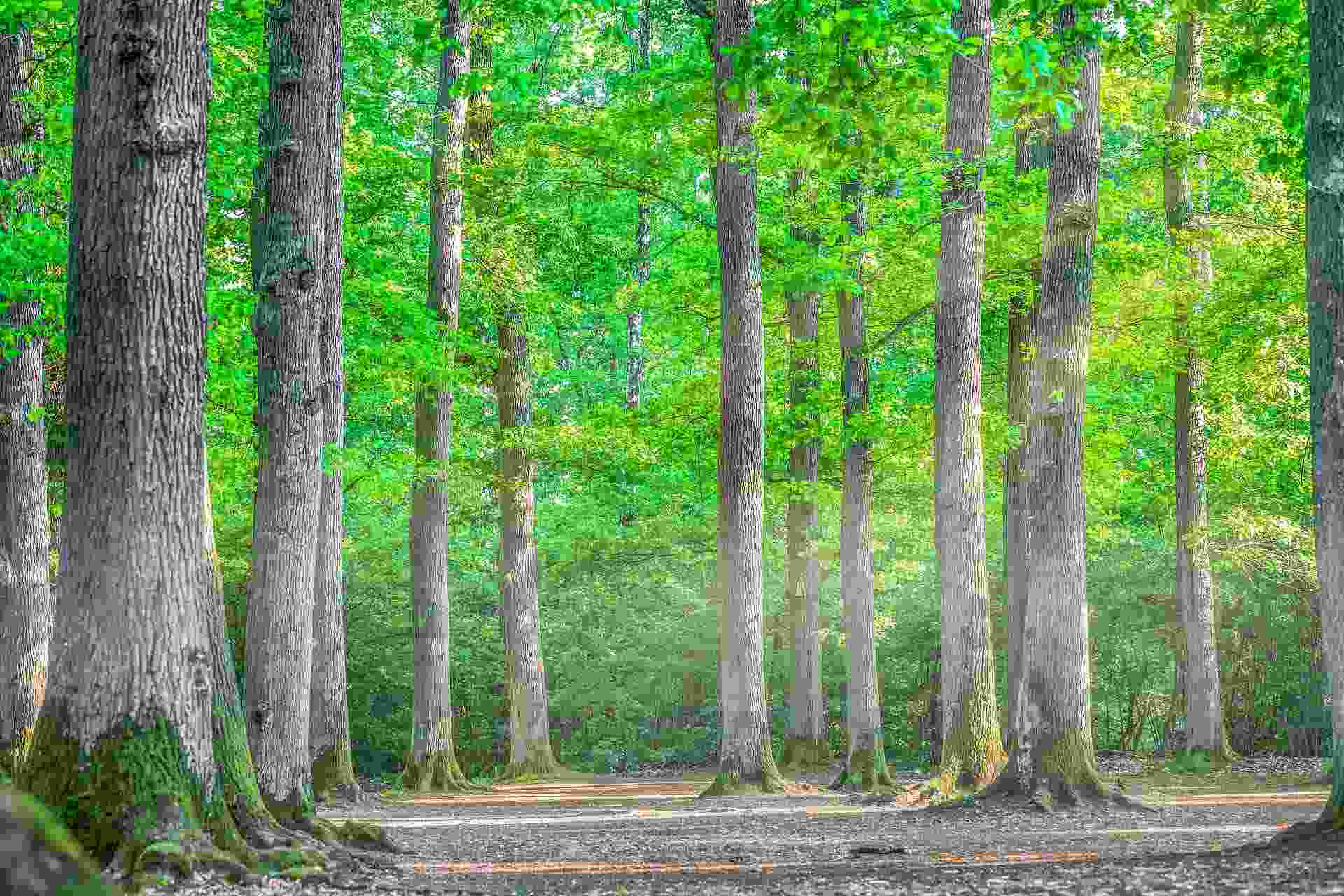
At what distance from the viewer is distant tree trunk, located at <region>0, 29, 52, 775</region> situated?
14203mm

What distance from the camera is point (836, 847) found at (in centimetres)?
975

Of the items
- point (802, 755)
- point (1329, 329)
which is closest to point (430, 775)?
point (802, 755)

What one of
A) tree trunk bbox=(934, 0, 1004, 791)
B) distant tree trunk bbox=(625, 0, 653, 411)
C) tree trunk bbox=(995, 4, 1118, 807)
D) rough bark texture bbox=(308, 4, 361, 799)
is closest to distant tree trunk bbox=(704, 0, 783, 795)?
tree trunk bbox=(934, 0, 1004, 791)

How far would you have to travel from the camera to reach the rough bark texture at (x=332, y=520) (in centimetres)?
1216

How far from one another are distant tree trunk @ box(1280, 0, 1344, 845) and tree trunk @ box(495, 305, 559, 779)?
17.9m

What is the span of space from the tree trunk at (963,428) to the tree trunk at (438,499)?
7777mm

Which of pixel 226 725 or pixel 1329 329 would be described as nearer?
pixel 1329 329

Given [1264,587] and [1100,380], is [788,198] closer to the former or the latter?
[1100,380]

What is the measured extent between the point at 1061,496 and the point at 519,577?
13.3 meters

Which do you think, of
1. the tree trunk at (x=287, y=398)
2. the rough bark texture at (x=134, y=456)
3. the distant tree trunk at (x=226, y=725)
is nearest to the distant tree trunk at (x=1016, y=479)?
the tree trunk at (x=287, y=398)

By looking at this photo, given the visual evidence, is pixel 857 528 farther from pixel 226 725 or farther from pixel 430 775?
pixel 226 725

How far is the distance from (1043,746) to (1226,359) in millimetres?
10897

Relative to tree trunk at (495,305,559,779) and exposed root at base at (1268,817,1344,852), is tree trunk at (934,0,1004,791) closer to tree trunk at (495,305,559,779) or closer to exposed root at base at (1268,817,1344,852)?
exposed root at base at (1268,817,1344,852)

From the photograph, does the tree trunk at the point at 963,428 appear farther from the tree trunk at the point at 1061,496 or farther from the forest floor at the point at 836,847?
the tree trunk at the point at 1061,496
